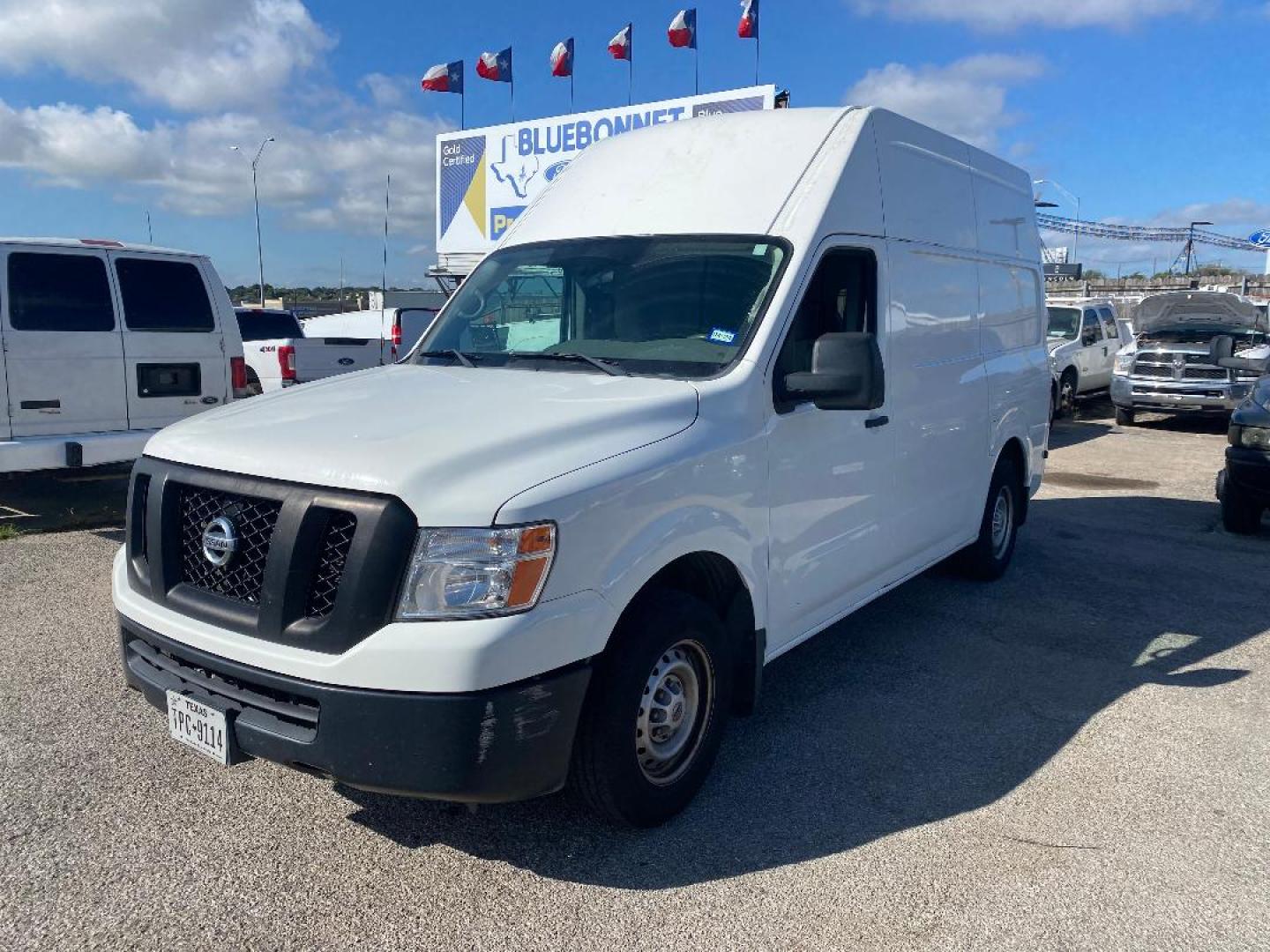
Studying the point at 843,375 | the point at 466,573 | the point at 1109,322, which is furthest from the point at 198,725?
the point at 1109,322

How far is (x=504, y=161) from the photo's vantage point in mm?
21938

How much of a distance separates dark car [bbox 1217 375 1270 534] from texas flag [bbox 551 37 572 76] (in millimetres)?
17748

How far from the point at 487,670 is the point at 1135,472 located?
36.8ft

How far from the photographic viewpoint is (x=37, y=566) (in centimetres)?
691

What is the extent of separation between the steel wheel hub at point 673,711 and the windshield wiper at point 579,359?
3.61 ft

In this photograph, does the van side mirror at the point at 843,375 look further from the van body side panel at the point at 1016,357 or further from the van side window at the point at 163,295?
the van side window at the point at 163,295

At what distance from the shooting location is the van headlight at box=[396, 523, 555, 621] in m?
2.86

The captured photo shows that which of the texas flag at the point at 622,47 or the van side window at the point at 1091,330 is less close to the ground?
the texas flag at the point at 622,47

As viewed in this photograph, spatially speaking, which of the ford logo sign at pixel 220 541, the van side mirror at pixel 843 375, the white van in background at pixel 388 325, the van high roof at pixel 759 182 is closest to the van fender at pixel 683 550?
the van side mirror at pixel 843 375

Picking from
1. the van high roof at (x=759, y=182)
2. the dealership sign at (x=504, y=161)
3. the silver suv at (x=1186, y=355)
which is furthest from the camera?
the dealership sign at (x=504, y=161)

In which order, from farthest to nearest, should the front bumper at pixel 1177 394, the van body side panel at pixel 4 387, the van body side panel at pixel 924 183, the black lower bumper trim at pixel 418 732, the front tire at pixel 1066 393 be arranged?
the front tire at pixel 1066 393
the front bumper at pixel 1177 394
the van body side panel at pixel 4 387
the van body side panel at pixel 924 183
the black lower bumper trim at pixel 418 732

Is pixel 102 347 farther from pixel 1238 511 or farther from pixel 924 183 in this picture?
pixel 1238 511

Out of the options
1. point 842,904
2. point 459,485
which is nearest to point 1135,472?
point 842,904

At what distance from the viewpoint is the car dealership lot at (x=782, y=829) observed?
10.1 feet
